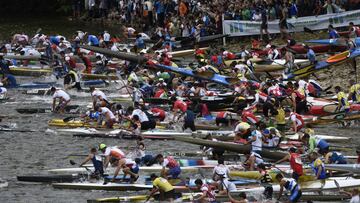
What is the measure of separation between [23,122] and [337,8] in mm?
19393

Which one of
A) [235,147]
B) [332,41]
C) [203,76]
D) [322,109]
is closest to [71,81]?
[203,76]

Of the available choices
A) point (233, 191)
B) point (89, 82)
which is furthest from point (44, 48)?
point (233, 191)

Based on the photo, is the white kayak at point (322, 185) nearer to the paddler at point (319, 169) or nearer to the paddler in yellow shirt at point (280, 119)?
the paddler at point (319, 169)

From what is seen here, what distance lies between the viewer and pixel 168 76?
46656 millimetres

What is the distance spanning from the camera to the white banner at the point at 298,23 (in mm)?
52750

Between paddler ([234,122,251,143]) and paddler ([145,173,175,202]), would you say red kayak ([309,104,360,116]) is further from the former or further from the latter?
paddler ([145,173,175,202])

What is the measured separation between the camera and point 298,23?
53781mm

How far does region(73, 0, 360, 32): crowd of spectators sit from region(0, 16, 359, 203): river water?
13.5m

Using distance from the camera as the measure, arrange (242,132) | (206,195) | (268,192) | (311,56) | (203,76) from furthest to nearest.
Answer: (311,56), (203,76), (242,132), (268,192), (206,195)

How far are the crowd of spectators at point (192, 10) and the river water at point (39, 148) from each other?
533 inches

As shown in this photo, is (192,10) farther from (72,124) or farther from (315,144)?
(315,144)

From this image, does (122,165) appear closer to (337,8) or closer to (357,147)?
(357,147)

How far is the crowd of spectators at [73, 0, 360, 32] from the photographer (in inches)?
2128

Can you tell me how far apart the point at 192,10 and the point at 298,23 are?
9.93 m
